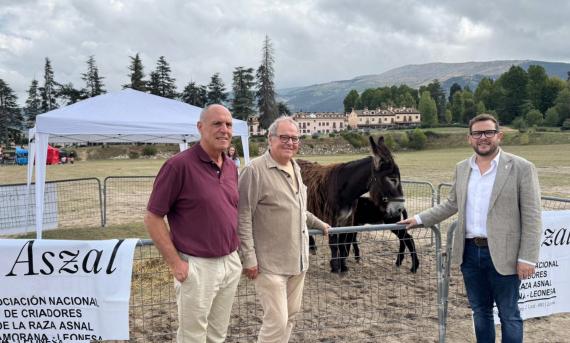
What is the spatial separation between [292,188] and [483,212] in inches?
59.3

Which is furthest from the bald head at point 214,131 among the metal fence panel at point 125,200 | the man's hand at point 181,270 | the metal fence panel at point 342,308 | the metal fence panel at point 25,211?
the metal fence panel at point 125,200

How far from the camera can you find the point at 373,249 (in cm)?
821

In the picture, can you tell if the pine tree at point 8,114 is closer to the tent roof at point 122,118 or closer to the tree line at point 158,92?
the tree line at point 158,92

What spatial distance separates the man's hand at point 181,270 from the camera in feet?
8.75

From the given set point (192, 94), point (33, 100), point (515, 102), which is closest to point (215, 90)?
point (192, 94)

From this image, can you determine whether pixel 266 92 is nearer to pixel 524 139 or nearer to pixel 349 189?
pixel 524 139

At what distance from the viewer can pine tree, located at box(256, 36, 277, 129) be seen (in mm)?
88438

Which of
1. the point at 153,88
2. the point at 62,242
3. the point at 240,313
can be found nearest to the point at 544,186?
the point at 240,313

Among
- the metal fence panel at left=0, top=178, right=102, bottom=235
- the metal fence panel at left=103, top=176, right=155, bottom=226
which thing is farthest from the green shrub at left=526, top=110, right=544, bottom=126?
the metal fence panel at left=0, top=178, right=102, bottom=235

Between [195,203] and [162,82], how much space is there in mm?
95578

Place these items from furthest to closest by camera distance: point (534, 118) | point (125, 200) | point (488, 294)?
1. point (534, 118)
2. point (125, 200)
3. point (488, 294)

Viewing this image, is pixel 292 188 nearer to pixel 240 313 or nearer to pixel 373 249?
pixel 240 313

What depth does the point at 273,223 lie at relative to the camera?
3111 millimetres

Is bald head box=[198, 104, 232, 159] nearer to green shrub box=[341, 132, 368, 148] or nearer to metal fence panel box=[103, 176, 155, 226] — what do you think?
metal fence panel box=[103, 176, 155, 226]
